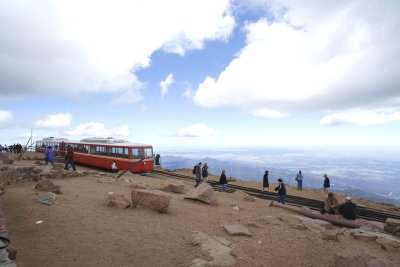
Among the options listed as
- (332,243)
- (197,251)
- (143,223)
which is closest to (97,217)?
(143,223)

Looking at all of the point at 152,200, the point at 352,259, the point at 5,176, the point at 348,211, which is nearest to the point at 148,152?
the point at 5,176

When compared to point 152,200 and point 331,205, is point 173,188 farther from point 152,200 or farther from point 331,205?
point 331,205

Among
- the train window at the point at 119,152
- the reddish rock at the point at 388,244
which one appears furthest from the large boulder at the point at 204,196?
the train window at the point at 119,152

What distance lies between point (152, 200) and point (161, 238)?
10.7 feet

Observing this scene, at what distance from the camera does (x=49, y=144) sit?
154ft

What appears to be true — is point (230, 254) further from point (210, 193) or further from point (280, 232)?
point (210, 193)

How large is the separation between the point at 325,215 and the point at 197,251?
33.3 feet

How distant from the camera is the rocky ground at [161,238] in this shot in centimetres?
759

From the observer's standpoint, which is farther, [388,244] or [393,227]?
[393,227]

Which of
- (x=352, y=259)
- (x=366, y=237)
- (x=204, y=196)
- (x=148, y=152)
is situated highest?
(x=148, y=152)

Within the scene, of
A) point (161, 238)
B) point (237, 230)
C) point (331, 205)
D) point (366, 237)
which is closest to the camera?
Answer: point (161, 238)

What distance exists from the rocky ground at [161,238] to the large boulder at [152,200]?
9.2 inches

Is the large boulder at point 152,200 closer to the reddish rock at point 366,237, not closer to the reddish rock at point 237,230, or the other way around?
the reddish rock at point 237,230

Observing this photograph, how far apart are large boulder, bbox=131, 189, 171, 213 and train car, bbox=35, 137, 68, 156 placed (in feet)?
113
